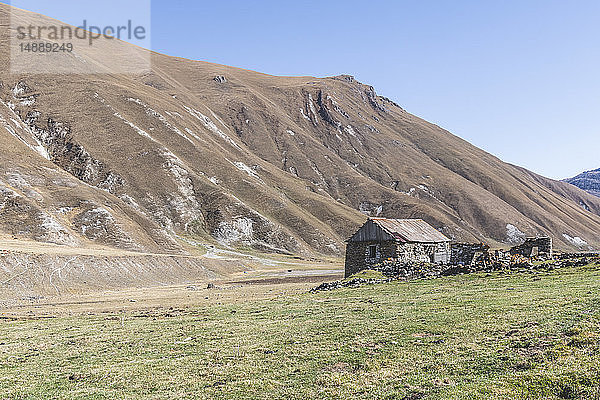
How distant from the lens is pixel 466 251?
1745 inches

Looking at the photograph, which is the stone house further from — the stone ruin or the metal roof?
the stone ruin

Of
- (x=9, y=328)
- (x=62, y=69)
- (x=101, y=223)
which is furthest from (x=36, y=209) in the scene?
(x=62, y=69)

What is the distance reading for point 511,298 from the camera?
2031 cm

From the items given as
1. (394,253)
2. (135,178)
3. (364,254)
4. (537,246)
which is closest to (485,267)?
(537,246)

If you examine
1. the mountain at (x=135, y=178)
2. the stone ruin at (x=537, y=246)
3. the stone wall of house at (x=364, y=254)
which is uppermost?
the mountain at (x=135, y=178)

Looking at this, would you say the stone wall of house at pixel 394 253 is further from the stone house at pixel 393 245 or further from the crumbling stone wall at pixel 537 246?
the crumbling stone wall at pixel 537 246

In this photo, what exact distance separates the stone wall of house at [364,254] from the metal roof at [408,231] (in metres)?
1.49

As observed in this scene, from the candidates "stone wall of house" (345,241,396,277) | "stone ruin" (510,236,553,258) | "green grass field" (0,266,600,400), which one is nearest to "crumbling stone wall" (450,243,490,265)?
"stone ruin" (510,236,553,258)

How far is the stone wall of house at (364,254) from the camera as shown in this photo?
4731 centimetres

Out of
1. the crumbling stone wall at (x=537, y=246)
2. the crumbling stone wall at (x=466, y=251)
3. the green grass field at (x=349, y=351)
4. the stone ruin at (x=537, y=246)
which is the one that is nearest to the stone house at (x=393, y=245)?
the crumbling stone wall at (x=466, y=251)

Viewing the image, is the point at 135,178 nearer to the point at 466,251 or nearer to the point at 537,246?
the point at 466,251

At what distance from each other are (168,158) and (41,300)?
316ft

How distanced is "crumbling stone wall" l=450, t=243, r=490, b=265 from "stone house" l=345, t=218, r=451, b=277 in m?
1.98

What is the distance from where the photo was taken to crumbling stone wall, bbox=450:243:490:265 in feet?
142
